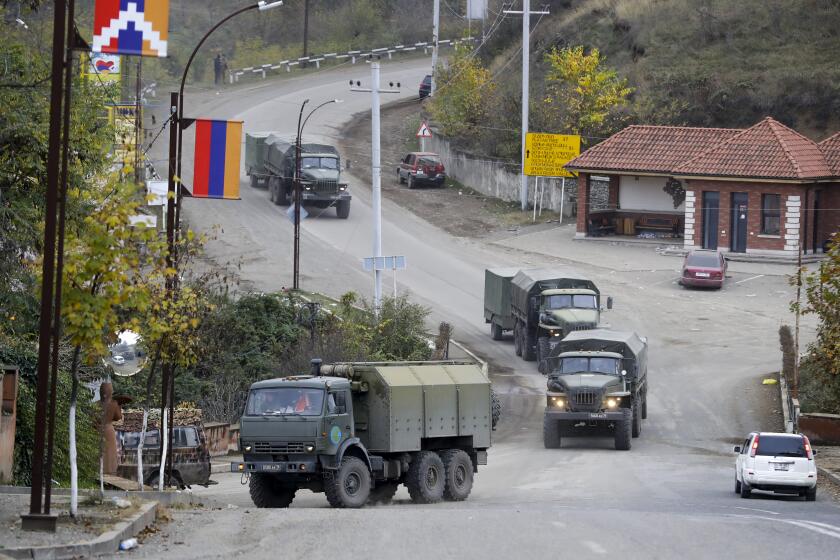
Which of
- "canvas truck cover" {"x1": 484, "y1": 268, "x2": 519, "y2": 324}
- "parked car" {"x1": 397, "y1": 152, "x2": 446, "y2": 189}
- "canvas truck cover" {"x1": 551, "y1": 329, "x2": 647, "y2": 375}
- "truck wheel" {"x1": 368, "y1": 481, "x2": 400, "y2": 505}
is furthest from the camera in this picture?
"parked car" {"x1": 397, "y1": 152, "x2": 446, "y2": 189}

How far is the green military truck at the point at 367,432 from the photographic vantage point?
23266mm

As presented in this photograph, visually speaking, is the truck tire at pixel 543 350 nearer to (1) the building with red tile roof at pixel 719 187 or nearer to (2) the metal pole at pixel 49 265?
(1) the building with red tile roof at pixel 719 187

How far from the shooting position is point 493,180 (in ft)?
235

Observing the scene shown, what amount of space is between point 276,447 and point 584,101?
175 feet

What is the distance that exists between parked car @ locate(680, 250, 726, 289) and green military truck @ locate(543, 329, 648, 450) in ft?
57.7

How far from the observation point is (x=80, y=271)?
16.5 m

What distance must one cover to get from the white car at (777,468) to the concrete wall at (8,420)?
45.4 feet

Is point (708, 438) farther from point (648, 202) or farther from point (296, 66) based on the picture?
point (296, 66)

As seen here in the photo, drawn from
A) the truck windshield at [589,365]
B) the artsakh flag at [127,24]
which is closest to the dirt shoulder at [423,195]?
the truck windshield at [589,365]

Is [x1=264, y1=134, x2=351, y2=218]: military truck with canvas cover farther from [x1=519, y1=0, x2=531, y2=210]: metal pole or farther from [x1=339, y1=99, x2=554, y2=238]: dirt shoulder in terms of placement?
[x1=519, y1=0, x2=531, y2=210]: metal pole

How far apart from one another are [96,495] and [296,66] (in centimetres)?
8428

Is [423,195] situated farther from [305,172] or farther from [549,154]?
[305,172]

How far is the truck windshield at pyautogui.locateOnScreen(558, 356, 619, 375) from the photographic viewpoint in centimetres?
3625

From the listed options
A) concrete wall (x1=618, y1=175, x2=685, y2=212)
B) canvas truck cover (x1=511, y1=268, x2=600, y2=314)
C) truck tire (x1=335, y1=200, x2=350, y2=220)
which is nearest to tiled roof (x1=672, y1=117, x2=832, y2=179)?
concrete wall (x1=618, y1=175, x2=685, y2=212)
